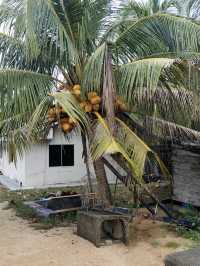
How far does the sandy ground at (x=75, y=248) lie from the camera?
22.3 ft

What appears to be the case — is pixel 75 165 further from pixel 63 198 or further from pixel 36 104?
pixel 36 104

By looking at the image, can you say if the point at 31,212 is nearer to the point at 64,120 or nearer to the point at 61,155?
the point at 64,120

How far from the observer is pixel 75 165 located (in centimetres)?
1631

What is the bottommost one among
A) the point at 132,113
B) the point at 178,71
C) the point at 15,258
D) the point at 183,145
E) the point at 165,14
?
the point at 15,258

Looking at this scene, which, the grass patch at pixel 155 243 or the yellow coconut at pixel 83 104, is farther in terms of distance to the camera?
the yellow coconut at pixel 83 104

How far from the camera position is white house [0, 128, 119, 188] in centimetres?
1553

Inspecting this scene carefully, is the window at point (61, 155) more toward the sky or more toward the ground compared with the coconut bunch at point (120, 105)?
more toward the ground

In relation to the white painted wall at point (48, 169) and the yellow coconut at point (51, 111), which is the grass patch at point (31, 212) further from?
the yellow coconut at point (51, 111)

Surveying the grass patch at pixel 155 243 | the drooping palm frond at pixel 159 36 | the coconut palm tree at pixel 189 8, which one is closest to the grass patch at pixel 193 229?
the grass patch at pixel 155 243

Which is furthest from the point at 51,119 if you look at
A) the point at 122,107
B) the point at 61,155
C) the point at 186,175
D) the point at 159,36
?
the point at 61,155

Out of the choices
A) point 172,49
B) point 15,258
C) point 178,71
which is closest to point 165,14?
point 172,49

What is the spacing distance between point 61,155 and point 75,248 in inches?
347

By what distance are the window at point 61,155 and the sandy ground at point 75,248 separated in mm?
6848

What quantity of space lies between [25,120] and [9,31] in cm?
187
